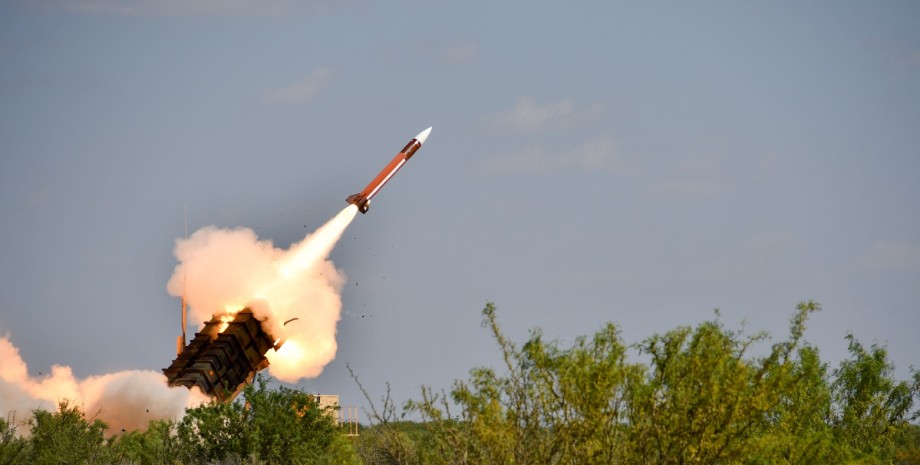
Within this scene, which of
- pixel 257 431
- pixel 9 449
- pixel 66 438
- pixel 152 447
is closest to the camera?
pixel 257 431

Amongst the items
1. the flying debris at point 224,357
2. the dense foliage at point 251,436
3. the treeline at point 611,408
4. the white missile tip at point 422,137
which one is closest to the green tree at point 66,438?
the dense foliage at point 251,436

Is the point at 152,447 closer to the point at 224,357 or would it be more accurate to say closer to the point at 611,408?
the point at 224,357

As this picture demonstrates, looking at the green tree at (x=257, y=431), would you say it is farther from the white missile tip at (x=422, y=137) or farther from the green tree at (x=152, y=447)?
the white missile tip at (x=422, y=137)

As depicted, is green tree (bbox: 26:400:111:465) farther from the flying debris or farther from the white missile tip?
the white missile tip

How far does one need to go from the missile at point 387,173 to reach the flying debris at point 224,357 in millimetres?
7426

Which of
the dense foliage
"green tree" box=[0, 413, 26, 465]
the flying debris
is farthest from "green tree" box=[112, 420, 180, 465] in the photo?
"green tree" box=[0, 413, 26, 465]

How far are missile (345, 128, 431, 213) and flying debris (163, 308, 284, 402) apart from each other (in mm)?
7426

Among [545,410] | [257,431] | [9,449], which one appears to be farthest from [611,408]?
[9,449]

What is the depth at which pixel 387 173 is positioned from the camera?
205ft

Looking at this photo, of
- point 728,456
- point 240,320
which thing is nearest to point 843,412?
point 240,320

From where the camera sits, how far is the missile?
2397 inches

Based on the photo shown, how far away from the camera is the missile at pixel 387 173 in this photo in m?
60.9

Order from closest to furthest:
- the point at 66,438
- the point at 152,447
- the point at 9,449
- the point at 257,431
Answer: the point at 257,431
the point at 9,449
the point at 152,447
the point at 66,438

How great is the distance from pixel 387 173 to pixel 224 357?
12.4 m
